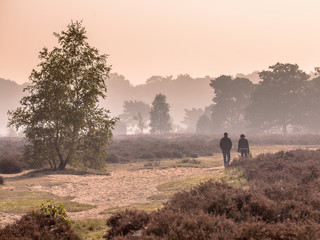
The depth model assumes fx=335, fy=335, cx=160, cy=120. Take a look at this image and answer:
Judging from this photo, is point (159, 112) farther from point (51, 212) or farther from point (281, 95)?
point (51, 212)

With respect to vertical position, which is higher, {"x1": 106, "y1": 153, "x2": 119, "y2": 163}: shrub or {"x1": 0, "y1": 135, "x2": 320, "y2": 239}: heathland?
{"x1": 106, "y1": 153, "x2": 119, "y2": 163}: shrub

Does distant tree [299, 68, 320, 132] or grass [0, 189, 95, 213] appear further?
distant tree [299, 68, 320, 132]

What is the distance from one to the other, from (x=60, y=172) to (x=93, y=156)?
2518 mm

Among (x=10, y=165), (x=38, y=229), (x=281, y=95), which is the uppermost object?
(x=281, y=95)

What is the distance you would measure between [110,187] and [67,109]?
7.83m

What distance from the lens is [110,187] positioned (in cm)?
1773

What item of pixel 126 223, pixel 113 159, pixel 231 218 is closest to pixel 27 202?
pixel 126 223

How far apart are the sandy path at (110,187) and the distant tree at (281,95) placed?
5054 centimetres

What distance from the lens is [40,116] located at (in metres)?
22.5

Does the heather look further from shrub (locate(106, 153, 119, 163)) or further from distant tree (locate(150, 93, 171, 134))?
distant tree (locate(150, 93, 171, 134))

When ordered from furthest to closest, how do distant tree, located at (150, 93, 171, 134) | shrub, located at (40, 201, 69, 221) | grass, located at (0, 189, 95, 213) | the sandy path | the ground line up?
distant tree, located at (150, 93, 171, 134)
the sandy path
the ground
grass, located at (0, 189, 95, 213)
shrub, located at (40, 201, 69, 221)

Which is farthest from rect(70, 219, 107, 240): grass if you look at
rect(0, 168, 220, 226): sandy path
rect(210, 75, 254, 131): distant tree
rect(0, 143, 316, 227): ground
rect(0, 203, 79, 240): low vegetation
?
rect(210, 75, 254, 131): distant tree

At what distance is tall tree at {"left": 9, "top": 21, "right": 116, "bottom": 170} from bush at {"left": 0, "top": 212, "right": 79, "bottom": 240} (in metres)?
15.8

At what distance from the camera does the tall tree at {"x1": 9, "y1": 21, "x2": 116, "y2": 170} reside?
22.4m
